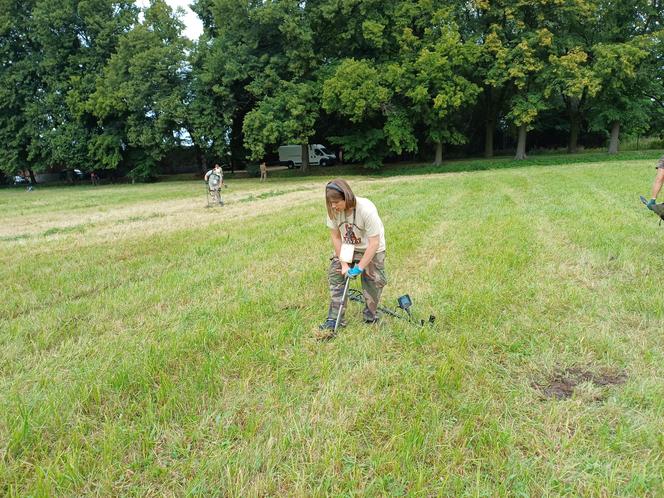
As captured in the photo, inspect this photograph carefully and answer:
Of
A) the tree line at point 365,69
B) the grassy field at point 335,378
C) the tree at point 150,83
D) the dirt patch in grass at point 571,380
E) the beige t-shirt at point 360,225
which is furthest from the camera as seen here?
the tree at point 150,83

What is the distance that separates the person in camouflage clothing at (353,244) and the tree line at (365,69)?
21.3 metres

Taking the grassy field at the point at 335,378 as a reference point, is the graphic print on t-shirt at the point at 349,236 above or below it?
above

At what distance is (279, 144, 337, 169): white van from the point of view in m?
38.5

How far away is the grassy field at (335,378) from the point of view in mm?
2207

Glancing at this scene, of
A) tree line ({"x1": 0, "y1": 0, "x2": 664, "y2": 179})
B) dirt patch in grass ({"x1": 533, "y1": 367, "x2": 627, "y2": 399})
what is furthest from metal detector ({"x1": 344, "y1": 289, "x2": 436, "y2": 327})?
tree line ({"x1": 0, "y1": 0, "x2": 664, "y2": 179})

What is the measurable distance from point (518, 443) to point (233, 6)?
90.3ft

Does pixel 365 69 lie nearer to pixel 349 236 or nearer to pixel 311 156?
pixel 311 156

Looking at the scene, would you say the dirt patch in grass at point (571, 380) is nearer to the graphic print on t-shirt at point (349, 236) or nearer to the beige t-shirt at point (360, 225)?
the beige t-shirt at point (360, 225)

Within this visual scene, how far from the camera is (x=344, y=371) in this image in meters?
3.17

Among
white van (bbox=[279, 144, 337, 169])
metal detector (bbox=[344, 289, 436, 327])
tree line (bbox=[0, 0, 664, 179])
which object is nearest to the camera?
metal detector (bbox=[344, 289, 436, 327])

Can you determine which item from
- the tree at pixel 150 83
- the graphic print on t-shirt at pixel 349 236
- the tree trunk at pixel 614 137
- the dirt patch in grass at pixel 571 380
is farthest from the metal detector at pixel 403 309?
the tree trunk at pixel 614 137

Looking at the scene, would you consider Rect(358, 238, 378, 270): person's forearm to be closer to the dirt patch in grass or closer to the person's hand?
the person's hand

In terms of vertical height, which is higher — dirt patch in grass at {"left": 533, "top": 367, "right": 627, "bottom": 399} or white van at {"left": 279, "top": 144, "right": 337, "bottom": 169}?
white van at {"left": 279, "top": 144, "right": 337, "bottom": 169}

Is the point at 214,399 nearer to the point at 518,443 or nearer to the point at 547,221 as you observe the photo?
the point at 518,443
